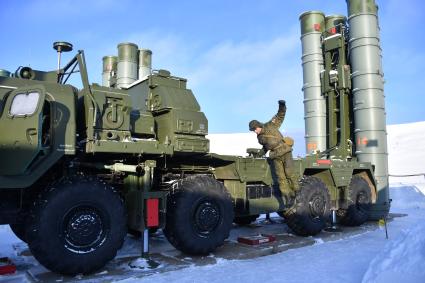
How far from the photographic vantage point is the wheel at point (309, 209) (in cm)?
766

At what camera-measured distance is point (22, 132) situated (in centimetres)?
448

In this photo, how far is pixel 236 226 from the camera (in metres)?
9.27

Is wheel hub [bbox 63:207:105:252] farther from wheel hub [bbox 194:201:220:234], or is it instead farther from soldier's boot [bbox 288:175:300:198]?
soldier's boot [bbox 288:175:300:198]

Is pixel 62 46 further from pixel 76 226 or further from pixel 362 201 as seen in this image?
pixel 362 201

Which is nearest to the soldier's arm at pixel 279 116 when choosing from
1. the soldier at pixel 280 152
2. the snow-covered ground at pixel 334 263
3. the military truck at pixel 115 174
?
the soldier at pixel 280 152

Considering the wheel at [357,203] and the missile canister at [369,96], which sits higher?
the missile canister at [369,96]

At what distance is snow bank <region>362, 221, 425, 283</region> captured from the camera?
10.6ft

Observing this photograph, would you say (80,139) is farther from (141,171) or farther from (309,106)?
(309,106)

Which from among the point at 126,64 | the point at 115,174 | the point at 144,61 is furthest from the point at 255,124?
the point at 144,61

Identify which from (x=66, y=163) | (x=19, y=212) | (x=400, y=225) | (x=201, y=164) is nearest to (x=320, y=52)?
(x=400, y=225)

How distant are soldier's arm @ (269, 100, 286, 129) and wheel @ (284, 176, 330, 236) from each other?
1.44 m

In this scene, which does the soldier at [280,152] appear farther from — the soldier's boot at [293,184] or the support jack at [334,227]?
the support jack at [334,227]

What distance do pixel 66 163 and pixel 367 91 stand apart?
7834 millimetres

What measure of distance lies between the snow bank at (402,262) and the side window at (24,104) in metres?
3.91
